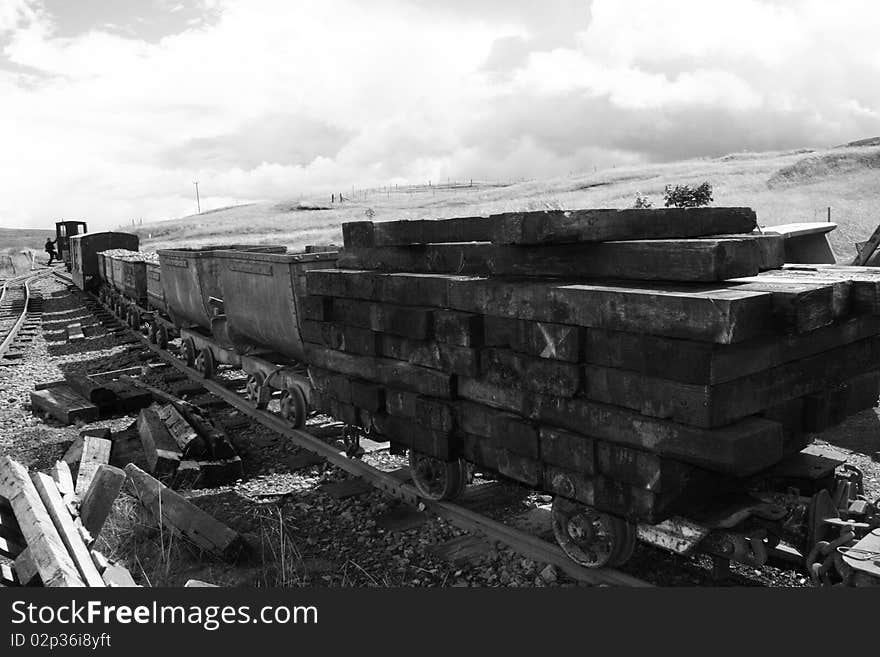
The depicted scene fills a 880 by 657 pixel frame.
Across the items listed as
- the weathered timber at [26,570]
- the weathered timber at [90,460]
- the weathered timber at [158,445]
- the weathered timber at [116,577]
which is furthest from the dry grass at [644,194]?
the weathered timber at [26,570]

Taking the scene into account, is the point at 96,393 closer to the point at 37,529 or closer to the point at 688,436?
the point at 37,529

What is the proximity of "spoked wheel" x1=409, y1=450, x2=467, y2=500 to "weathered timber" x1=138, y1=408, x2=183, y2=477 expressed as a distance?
7.83 ft

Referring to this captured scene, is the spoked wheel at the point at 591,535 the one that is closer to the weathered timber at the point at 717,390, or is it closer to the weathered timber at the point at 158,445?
the weathered timber at the point at 717,390

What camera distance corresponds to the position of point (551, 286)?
3.98 m

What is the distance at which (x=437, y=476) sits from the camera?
5.54 meters

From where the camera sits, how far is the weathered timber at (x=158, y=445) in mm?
6488

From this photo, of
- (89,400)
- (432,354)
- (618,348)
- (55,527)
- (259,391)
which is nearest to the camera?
(618,348)

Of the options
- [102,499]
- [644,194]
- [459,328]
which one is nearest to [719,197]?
[644,194]

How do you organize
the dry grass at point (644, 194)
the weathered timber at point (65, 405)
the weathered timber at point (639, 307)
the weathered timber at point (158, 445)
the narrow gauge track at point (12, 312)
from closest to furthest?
the weathered timber at point (639, 307)
the weathered timber at point (158, 445)
the weathered timber at point (65, 405)
the narrow gauge track at point (12, 312)
the dry grass at point (644, 194)

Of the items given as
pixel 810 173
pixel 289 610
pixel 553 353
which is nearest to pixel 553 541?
pixel 553 353

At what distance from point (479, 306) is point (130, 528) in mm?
3125

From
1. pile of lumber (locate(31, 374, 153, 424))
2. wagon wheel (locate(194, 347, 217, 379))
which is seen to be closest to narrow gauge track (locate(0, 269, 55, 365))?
pile of lumber (locate(31, 374, 153, 424))

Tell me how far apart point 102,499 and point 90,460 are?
146cm

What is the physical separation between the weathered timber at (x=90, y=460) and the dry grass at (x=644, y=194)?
1129 cm
